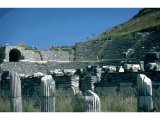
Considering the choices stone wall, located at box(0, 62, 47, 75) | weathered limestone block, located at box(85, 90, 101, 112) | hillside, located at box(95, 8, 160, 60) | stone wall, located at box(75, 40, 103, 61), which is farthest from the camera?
stone wall, located at box(75, 40, 103, 61)

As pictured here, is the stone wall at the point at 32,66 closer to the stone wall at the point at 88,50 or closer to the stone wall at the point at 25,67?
the stone wall at the point at 25,67

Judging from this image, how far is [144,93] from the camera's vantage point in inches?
351

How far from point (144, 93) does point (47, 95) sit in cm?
214

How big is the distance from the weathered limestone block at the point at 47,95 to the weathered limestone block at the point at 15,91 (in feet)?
1.82

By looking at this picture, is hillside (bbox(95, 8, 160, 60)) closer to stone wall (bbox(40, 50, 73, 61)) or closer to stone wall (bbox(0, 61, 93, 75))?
stone wall (bbox(0, 61, 93, 75))

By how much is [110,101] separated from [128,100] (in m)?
0.42

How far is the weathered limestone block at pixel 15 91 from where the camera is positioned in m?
9.71

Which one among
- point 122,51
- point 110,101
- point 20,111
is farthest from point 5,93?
point 122,51

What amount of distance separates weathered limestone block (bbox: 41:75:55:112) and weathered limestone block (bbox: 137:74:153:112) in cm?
193

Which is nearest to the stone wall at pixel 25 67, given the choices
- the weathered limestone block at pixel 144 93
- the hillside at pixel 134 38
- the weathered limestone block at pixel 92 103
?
the hillside at pixel 134 38

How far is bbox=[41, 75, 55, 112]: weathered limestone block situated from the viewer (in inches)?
375

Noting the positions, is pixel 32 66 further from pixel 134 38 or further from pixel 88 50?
pixel 134 38

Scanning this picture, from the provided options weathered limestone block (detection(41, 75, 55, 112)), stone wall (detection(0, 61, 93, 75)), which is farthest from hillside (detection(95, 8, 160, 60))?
weathered limestone block (detection(41, 75, 55, 112))
